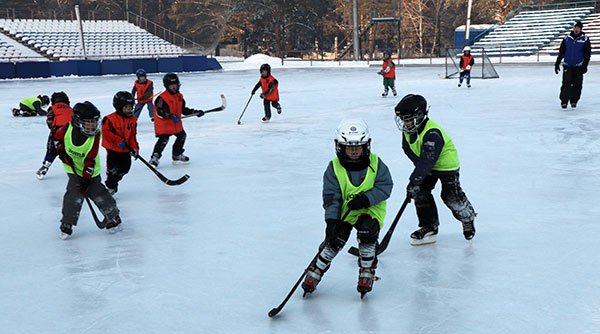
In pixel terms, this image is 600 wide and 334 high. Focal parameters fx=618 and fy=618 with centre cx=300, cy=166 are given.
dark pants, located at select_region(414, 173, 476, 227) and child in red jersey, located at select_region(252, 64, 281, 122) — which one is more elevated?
dark pants, located at select_region(414, 173, 476, 227)

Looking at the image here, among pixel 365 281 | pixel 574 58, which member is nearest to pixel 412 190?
pixel 365 281

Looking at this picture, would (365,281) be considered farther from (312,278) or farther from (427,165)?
(427,165)

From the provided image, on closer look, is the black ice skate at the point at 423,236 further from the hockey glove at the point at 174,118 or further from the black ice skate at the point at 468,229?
the hockey glove at the point at 174,118

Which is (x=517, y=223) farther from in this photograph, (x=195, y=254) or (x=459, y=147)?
(x=459, y=147)

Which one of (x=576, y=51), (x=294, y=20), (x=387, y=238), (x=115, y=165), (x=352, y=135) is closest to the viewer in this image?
(x=352, y=135)

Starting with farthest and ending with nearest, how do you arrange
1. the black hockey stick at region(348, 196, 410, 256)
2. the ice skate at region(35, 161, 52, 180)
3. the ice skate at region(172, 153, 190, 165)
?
1. the ice skate at region(172, 153, 190, 165)
2. the ice skate at region(35, 161, 52, 180)
3. the black hockey stick at region(348, 196, 410, 256)

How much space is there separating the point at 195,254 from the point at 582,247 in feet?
8.34

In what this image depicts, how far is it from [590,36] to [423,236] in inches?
1254

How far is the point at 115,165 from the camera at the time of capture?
583 cm

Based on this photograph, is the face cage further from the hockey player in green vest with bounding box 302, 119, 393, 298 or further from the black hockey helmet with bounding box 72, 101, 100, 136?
the hockey player in green vest with bounding box 302, 119, 393, 298

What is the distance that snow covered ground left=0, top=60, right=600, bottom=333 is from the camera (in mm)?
3062

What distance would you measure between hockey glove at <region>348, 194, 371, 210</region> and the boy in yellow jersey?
2195 millimetres

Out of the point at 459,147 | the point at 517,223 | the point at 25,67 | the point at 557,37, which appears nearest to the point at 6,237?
the point at 517,223

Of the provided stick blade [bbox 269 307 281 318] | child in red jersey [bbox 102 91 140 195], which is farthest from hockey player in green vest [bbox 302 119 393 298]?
child in red jersey [bbox 102 91 140 195]
